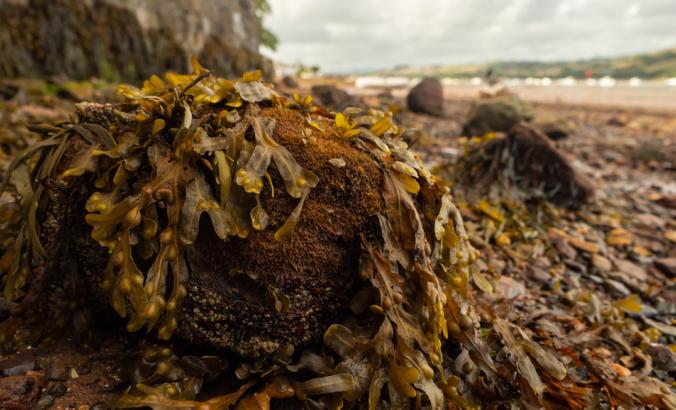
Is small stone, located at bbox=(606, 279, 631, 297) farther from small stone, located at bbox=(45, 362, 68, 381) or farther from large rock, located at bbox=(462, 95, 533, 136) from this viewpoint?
large rock, located at bbox=(462, 95, 533, 136)

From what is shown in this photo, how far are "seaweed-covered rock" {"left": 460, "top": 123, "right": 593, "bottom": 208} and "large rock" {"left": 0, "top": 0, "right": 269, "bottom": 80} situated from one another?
6119 millimetres

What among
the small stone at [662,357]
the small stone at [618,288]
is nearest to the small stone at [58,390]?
the small stone at [662,357]

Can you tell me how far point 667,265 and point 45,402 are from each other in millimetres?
3776

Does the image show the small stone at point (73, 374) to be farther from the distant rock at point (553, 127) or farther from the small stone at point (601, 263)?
the distant rock at point (553, 127)

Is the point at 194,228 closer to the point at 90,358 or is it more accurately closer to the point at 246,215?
the point at 246,215

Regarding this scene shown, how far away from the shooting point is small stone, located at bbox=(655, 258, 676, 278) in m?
3.13

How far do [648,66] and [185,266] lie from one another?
98.6m

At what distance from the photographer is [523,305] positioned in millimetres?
2426

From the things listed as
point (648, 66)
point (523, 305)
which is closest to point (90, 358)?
point (523, 305)

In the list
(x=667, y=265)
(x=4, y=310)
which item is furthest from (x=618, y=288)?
(x=4, y=310)

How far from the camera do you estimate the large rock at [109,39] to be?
19.8 ft

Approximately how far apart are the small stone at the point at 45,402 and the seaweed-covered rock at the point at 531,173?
3.44 metres

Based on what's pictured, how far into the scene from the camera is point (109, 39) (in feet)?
24.6

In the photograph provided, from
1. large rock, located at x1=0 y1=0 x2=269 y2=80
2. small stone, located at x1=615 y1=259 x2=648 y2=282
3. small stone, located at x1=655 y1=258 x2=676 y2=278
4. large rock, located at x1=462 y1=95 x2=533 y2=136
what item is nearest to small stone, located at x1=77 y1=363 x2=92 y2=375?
small stone, located at x1=615 y1=259 x2=648 y2=282
